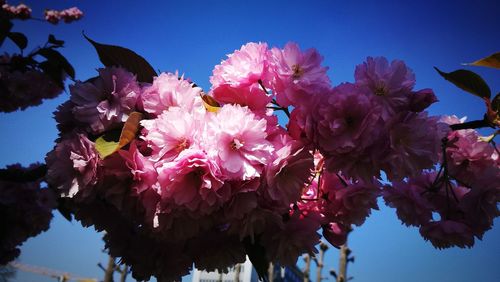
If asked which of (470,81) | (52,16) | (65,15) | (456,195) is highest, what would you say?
(65,15)

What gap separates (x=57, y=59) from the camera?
6.59ft

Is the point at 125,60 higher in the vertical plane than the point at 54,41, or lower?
lower

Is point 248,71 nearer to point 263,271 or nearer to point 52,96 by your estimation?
→ point 263,271

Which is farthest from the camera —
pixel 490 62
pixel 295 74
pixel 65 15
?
pixel 65 15

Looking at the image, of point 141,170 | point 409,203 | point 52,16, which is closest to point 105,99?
point 141,170

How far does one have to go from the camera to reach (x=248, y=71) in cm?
79

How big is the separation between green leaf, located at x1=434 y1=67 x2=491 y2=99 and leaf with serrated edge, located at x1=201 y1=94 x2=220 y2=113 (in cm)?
60

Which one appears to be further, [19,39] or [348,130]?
[19,39]

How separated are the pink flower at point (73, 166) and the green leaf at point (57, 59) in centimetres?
144

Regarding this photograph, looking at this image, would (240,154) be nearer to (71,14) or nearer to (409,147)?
(409,147)

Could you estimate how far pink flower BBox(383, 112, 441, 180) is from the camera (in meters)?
0.67

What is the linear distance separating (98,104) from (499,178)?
3.49 ft

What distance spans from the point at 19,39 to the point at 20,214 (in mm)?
1165

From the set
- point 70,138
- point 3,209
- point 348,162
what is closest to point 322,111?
point 348,162
